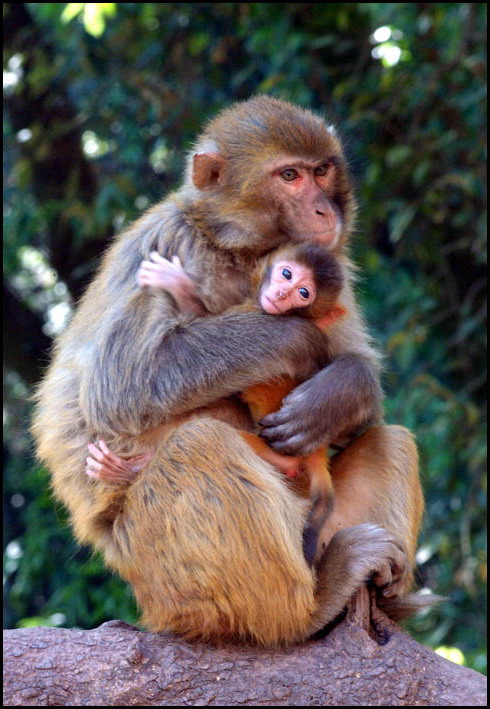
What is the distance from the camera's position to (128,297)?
14.2 feet

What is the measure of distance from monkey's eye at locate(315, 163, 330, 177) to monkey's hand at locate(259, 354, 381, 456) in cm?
83

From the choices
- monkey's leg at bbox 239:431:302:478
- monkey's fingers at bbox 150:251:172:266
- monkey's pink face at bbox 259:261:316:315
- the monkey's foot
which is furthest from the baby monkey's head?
the monkey's foot

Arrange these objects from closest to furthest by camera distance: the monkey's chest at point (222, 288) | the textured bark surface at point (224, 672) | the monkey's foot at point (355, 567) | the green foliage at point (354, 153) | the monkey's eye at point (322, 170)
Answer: the textured bark surface at point (224, 672)
the monkey's foot at point (355, 567)
the monkey's chest at point (222, 288)
the monkey's eye at point (322, 170)
the green foliage at point (354, 153)

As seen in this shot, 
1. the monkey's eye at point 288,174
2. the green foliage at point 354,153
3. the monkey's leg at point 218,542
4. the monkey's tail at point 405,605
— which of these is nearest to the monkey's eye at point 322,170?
the monkey's eye at point 288,174

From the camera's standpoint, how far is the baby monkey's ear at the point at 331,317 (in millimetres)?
4512

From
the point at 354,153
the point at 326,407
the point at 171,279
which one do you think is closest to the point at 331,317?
the point at 326,407

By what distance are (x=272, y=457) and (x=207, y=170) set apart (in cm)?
133

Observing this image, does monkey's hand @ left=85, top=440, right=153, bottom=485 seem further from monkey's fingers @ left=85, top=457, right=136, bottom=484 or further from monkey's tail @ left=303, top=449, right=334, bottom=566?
monkey's tail @ left=303, top=449, right=334, bottom=566

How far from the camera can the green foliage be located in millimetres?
7941

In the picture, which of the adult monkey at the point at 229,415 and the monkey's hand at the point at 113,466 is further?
the monkey's hand at the point at 113,466

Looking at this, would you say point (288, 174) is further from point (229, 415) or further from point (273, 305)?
point (229, 415)

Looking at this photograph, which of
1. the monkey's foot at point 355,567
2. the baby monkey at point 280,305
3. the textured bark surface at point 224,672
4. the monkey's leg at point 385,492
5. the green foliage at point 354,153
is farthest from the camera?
the green foliage at point 354,153

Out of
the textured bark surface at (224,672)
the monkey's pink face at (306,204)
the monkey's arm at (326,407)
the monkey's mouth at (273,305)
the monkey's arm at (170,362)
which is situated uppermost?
the monkey's pink face at (306,204)

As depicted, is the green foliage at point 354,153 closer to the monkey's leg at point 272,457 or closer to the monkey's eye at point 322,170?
the monkey's eye at point 322,170
